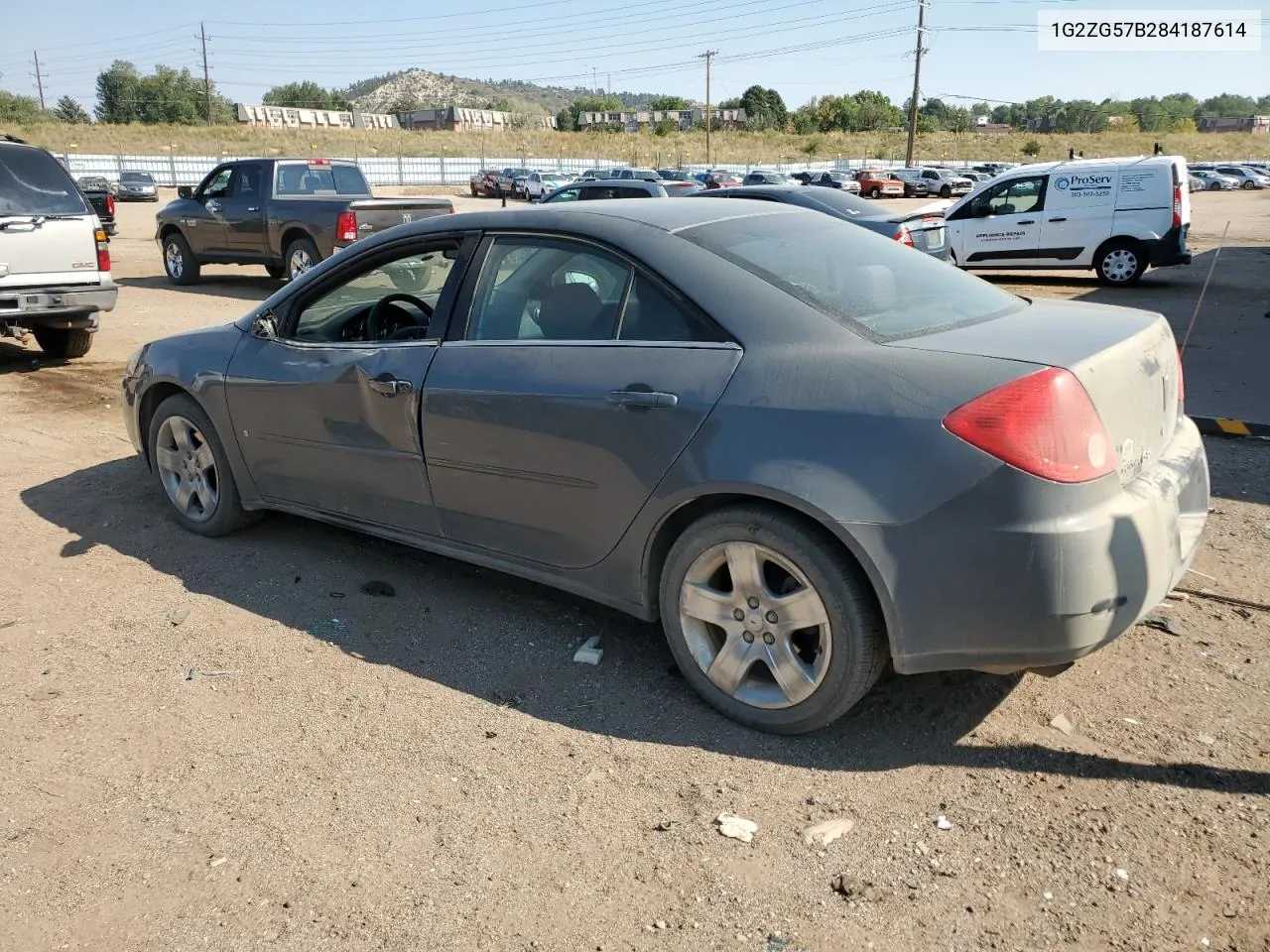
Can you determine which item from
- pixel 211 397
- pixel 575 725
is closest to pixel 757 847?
pixel 575 725

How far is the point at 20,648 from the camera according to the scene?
403cm

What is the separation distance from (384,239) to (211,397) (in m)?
1.26

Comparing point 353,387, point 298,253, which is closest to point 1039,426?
point 353,387

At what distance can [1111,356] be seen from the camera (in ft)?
9.89

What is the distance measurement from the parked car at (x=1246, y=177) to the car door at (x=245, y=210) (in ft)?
197

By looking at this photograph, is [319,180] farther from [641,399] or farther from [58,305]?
[641,399]

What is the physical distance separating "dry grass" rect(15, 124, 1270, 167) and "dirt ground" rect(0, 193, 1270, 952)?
64.3m

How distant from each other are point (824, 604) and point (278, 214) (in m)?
13.6

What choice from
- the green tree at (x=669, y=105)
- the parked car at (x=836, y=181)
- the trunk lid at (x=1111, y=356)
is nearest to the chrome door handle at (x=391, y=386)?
the trunk lid at (x=1111, y=356)

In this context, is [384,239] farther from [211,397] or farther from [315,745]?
[315,745]

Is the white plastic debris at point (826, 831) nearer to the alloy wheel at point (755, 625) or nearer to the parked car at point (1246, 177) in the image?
the alloy wheel at point (755, 625)

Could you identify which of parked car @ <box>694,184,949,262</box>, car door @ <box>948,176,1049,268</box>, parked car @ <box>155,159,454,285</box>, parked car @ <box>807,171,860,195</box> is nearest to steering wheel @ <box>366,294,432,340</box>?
parked car @ <box>694,184,949,262</box>

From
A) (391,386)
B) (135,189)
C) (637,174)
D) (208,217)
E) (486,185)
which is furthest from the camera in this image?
(486,185)

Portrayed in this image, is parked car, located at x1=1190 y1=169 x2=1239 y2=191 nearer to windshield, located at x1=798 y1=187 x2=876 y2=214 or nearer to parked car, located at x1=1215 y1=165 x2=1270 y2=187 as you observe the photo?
parked car, located at x1=1215 y1=165 x2=1270 y2=187
